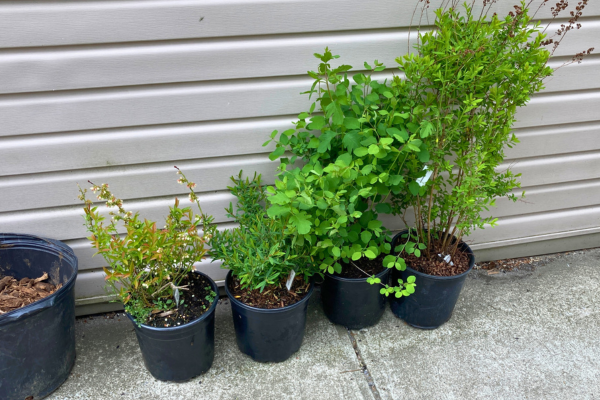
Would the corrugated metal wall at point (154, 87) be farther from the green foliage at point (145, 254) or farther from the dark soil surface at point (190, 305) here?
the dark soil surface at point (190, 305)

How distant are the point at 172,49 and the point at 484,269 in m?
2.52

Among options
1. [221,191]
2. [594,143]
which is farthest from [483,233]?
[221,191]

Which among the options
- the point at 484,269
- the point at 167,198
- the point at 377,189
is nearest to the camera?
the point at 377,189

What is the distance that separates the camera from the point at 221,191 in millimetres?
2379

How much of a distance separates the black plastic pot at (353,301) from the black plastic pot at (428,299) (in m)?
0.13

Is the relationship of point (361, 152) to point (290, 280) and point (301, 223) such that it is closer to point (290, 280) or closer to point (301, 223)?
point (301, 223)

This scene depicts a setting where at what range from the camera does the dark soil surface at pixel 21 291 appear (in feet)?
6.79

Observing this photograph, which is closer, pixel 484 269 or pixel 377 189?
pixel 377 189

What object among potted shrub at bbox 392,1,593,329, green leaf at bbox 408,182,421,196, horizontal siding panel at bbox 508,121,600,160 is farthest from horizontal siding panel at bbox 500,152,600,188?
green leaf at bbox 408,182,421,196

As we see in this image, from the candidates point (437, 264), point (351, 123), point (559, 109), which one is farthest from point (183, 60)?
point (559, 109)

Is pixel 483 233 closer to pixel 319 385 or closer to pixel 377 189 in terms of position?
pixel 377 189

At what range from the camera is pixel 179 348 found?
2.01 metres

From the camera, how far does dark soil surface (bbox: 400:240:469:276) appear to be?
238cm

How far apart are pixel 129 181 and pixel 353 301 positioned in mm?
1389
